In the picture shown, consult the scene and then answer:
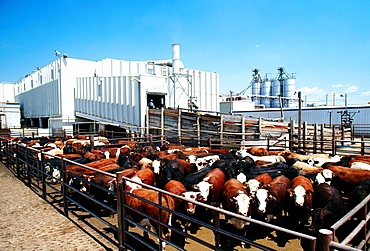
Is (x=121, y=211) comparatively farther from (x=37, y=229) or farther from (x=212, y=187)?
(x=212, y=187)

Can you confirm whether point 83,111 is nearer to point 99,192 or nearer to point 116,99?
point 116,99

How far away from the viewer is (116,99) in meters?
23.7

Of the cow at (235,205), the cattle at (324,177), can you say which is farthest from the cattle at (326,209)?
the cow at (235,205)

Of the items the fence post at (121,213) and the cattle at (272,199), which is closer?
the fence post at (121,213)

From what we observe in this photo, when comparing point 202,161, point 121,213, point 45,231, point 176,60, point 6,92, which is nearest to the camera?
point 121,213

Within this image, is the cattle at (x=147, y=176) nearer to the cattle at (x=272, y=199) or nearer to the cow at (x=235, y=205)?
the cow at (x=235, y=205)

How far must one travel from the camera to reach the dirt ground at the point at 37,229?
446 cm

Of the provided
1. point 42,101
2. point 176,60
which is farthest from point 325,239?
point 42,101

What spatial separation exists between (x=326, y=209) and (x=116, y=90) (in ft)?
69.6

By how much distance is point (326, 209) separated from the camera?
202 inches

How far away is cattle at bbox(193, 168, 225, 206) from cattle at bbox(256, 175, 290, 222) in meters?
1.18

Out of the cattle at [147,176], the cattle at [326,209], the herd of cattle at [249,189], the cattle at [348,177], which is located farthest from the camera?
the cattle at [147,176]

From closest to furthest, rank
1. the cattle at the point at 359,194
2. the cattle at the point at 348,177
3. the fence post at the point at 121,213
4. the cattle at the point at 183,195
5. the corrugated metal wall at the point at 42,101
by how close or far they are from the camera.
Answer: the fence post at the point at 121,213
the cattle at the point at 183,195
the cattle at the point at 359,194
the cattle at the point at 348,177
the corrugated metal wall at the point at 42,101

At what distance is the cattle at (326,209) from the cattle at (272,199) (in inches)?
28.2
